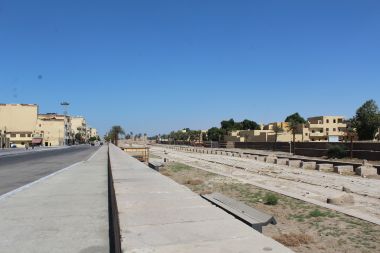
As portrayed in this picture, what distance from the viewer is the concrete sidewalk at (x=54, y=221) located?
7.04 metres

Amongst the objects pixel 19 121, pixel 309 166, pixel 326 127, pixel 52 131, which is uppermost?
pixel 19 121

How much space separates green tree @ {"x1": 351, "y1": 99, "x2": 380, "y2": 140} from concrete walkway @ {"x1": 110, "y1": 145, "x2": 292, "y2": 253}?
86.6 m

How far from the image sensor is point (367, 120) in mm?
89312

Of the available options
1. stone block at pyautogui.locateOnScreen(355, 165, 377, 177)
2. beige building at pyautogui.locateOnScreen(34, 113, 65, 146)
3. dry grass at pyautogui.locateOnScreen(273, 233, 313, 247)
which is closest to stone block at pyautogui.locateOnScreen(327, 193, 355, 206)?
dry grass at pyautogui.locateOnScreen(273, 233, 313, 247)

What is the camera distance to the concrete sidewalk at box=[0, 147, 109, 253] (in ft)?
23.1

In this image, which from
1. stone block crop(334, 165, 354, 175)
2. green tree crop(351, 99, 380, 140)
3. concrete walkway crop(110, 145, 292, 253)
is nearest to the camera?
concrete walkway crop(110, 145, 292, 253)

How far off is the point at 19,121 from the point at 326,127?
94.0 meters

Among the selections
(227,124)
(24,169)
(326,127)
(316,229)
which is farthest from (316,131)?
(316,229)

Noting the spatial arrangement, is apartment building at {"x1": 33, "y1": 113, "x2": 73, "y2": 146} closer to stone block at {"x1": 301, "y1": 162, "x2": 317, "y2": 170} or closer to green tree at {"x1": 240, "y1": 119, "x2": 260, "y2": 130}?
green tree at {"x1": 240, "y1": 119, "x2": 260, "y2": 130}

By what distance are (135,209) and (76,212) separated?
2991mm

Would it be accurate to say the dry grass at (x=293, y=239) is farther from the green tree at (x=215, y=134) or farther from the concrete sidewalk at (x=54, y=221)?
the green tree at (x=215, y=134)

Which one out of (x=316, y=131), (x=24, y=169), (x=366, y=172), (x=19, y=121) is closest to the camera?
(x=24, y=169)

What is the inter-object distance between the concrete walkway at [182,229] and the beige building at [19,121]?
148 meters

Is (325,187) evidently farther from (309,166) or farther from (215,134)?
(215,134)
